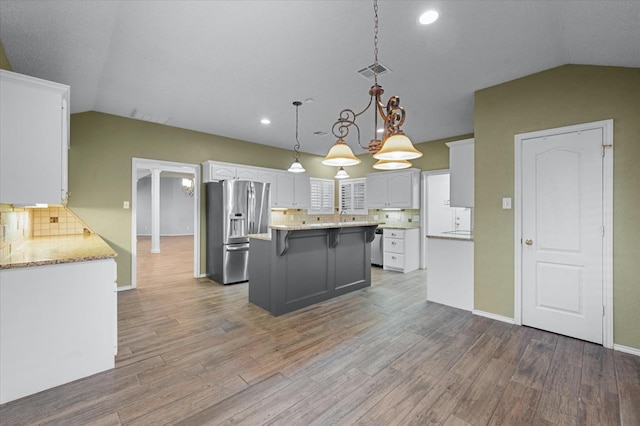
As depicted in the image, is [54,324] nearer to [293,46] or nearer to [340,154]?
[340,154]

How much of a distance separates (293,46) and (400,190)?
4281 millimetres

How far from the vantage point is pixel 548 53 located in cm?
Result: 264

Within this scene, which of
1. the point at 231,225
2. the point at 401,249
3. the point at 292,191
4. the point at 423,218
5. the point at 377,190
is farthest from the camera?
the point at 377,190

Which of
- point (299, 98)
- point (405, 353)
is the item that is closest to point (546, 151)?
point (405, 353)

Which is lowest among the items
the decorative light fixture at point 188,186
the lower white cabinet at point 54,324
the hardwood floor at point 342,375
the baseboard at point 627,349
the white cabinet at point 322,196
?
the hardwood floor at point 342,375

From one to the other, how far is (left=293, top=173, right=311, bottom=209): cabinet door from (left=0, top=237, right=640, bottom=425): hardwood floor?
3366mm

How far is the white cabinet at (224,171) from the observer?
5.08 m

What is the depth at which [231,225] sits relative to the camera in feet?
16.0

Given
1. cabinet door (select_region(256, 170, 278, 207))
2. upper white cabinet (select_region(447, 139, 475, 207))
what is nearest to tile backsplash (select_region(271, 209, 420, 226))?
cabinet door (select_region(256, 170, 278, 207))

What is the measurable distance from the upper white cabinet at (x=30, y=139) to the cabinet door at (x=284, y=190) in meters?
4.10

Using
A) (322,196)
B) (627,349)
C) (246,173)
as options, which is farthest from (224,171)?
(627,349)

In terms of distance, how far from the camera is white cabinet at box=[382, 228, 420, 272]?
5770 mm

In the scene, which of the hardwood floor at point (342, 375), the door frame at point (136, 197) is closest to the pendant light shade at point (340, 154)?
the hardwood floor at point (342, 375)

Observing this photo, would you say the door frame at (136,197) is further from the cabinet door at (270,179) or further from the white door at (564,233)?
the white door at (564,233)
